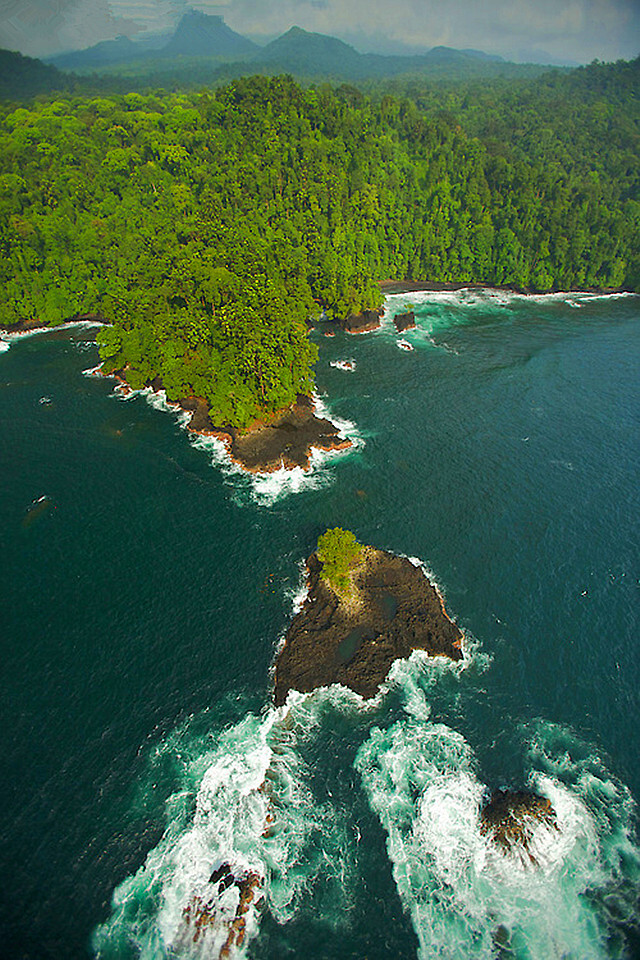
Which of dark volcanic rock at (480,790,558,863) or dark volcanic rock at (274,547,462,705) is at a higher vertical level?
dark volcanic rock at (274,547,462,705)

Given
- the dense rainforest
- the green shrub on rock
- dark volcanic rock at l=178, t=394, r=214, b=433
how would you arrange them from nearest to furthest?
the green shrub on rock
dark volcanic rock at l=178, t=394, r=214, b=433
the dense rainforest

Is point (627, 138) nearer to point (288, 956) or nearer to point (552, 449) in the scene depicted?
point (552, 449)

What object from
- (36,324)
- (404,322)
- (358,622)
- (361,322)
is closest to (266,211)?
(361,322)


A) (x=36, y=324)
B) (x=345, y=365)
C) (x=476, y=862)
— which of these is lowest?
(x=476, y=862)

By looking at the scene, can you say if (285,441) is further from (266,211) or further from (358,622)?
(266,211)

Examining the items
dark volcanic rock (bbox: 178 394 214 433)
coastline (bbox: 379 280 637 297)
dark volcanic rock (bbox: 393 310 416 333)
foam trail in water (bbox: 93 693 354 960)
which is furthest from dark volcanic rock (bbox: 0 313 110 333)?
foam trail in water (bbox: 93 693 354 960)

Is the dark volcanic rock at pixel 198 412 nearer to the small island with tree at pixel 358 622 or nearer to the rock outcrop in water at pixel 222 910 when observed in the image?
the small island with tree at pixel 358 622

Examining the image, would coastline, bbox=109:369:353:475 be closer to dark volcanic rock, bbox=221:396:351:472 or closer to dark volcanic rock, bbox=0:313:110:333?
dark volcanic rock, bbox=221:396:351:472

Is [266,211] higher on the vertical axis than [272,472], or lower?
higher
